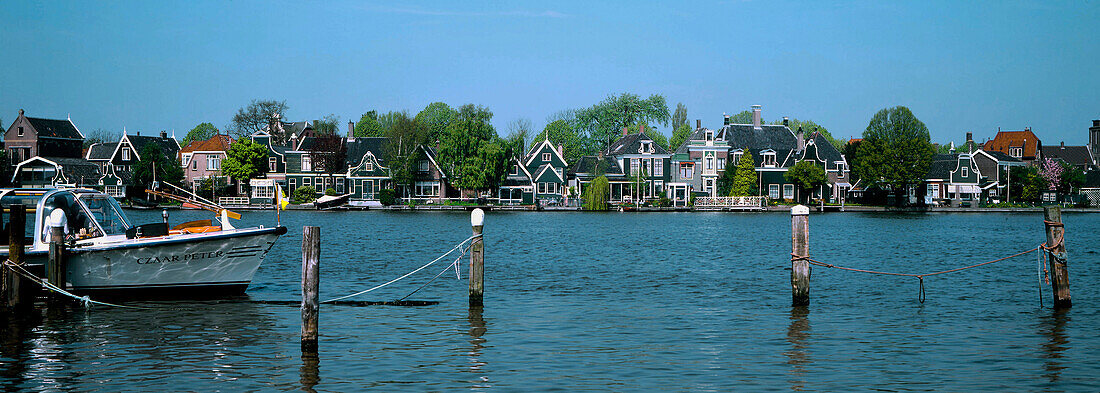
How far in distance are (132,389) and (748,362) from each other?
10440 mm

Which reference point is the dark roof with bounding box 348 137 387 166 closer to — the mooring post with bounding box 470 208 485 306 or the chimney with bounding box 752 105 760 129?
the chimney with bounding box 752 105 760 129

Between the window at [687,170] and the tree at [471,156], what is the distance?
69.0ft

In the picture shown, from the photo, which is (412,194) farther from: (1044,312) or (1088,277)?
(1044,312)

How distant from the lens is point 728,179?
342ft

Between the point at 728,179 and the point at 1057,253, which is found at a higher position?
the point at 728,179

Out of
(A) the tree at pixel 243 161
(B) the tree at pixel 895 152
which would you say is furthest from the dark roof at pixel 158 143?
(B) the tree at pixel 895 152

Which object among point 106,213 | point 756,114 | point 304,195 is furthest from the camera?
point 756,114

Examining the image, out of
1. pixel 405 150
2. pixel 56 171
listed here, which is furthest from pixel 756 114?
pixel 56 171

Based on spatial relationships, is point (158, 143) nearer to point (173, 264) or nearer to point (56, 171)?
point (56, 171)

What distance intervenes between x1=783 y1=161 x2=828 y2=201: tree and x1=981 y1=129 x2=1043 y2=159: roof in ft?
170

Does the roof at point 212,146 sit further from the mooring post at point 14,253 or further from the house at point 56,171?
the mooring post at point 14,253

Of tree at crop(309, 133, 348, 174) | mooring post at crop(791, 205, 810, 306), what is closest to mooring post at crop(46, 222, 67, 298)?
mooring post at crop(791, 205, 810, 306)

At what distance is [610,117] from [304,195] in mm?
57699

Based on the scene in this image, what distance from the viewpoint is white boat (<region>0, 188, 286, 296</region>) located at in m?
22.2
